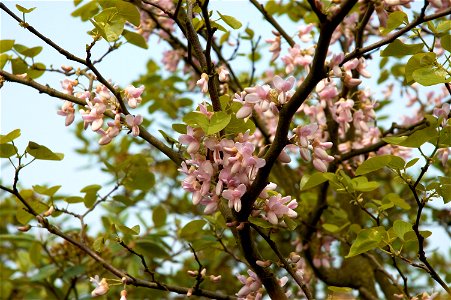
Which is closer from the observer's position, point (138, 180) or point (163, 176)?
point (138, 180)

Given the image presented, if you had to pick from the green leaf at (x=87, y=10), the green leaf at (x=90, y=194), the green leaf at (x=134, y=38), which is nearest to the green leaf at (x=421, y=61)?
the green leaf at (x=134, y=38)

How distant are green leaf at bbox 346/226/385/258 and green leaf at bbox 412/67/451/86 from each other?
0.40 meters

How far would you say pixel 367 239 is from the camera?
152 centimetres

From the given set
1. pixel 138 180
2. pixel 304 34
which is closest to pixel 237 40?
pixel 304 34

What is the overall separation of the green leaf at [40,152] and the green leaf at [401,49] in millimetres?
1072

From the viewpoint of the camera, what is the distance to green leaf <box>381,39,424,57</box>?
A: 5.40 ft

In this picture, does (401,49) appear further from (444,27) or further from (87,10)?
(87,10)

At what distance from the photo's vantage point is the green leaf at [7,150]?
1.90m

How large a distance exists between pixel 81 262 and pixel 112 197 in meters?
0.49

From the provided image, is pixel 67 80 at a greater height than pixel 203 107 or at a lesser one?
greater

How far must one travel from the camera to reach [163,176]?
4332 mm

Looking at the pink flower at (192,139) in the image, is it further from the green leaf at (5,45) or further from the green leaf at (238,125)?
the green leaf at (5,45)

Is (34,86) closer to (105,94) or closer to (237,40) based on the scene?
(105,94)

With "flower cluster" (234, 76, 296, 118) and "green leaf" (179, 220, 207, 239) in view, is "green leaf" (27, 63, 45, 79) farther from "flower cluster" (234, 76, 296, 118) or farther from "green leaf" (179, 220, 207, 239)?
"flower cluster" (234, 76, 296, 118)
